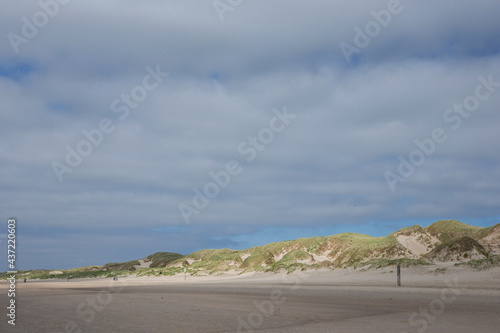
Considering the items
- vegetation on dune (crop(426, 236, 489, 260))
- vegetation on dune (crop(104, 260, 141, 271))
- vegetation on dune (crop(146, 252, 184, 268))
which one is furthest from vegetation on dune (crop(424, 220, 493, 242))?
vegetation on dune (crop(104, 260, 141, 271))

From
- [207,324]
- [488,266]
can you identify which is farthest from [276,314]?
[488,266]

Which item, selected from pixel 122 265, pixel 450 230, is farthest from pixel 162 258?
pixel 450 230

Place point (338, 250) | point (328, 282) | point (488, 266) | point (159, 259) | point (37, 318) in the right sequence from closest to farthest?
point (37, 318)
point (488, 266)
point (328, 282)
point (338, 250)
point (159, 259)

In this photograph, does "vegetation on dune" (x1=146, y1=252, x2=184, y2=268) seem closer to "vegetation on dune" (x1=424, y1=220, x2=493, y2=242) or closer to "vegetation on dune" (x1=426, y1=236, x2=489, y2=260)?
"vegetation on dune" (x1=424, y1=220, x2=493, y2=242)

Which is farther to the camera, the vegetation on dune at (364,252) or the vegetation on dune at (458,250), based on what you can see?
the vegetation on dune at (364,252)

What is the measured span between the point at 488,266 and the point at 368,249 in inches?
853

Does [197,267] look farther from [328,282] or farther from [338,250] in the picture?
[328,282]

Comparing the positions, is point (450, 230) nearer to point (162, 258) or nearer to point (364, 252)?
point (364, 252)

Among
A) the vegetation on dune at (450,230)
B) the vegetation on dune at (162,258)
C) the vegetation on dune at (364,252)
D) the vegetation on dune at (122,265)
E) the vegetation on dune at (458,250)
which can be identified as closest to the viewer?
the vegetation on dune at (458,250)

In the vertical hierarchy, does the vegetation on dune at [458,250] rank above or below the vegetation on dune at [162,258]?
above

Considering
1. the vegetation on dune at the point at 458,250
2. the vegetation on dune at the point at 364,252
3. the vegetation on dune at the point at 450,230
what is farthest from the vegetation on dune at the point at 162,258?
the vegetation on dune at the point at 458,250

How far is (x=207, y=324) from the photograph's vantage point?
45.4ft

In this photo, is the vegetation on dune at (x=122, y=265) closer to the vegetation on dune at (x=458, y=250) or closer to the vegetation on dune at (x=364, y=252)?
the vegetation on dune at (x=364, y=252)

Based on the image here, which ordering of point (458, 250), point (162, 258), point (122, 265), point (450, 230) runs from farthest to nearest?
point (162, 258), point (122, 265), point (450, 230), point (458, 250)
